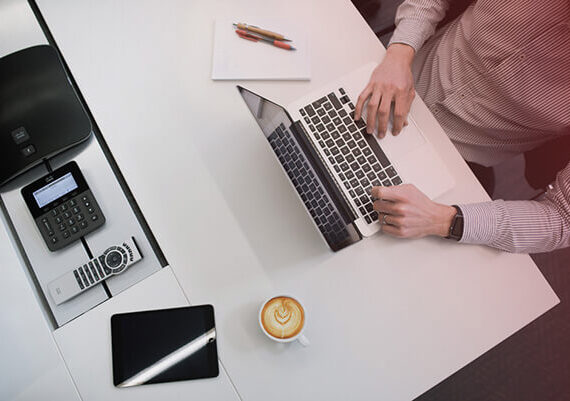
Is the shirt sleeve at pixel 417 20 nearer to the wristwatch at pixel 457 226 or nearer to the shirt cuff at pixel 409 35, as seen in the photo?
the shirt cuff at pixel 409 35

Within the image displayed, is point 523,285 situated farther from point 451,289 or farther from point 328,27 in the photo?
point 328,27

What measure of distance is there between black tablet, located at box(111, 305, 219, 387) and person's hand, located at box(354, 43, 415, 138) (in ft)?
1.68

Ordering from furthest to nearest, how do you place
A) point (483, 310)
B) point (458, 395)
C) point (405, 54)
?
point (458, 395) < point (405, 54) < point (483, 310)

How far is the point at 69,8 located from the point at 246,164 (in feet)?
1.83

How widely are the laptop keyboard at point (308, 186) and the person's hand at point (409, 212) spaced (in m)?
0.09

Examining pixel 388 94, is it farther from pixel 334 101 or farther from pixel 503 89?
pixel 503 89

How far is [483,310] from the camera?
0.82 metres

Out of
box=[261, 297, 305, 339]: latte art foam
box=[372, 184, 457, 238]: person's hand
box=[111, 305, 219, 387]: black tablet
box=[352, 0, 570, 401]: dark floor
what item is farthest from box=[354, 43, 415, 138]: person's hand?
box=[352, 0, 570, 401]: dark floor

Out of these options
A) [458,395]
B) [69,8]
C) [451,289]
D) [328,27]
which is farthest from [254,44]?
[458,395]

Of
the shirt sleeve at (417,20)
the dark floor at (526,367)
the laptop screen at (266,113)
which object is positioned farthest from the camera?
the dark floor at (526,367)

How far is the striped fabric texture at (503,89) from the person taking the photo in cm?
83

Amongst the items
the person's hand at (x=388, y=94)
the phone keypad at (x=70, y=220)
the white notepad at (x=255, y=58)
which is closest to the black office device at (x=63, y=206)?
the phone keypad at (x=70, y=220)

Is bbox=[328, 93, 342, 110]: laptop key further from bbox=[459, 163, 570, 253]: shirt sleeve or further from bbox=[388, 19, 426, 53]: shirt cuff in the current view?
bbox=[459, 163, 570, 253]: shirt sleeve

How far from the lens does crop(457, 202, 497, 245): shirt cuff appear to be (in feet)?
2.60
